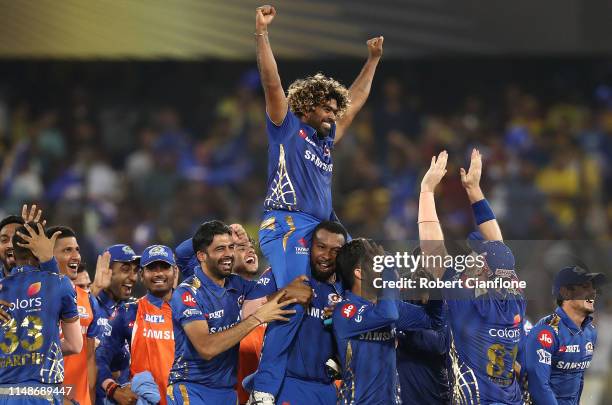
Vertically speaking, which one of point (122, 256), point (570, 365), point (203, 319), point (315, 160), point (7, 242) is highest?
point (315, 160)

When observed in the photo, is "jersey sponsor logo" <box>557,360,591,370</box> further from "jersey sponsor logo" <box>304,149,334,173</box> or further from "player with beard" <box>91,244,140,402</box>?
"player with beard" <box>91,244,140,402</box>

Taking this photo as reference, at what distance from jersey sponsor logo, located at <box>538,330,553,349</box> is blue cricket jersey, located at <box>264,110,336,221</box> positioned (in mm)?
1893

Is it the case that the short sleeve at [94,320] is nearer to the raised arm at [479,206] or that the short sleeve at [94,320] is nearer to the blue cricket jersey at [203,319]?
the blue cricket jersey at [203,319]

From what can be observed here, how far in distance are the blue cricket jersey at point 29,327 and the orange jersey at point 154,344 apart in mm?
1088

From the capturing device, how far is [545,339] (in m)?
7.62

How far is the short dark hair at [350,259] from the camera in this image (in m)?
6.60

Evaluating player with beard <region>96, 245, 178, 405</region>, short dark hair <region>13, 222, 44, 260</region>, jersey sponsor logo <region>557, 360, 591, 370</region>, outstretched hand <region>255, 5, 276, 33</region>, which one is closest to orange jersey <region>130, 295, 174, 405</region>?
player with beard <region>96, 245, 178, 405</region>

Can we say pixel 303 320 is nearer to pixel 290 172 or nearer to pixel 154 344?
pixel 290 172

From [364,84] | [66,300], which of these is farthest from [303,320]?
[364,84]

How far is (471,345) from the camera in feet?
22.9

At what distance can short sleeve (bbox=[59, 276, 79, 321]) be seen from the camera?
22.2 ft

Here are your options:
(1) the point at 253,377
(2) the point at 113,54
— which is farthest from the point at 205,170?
(1) the point at 253,377

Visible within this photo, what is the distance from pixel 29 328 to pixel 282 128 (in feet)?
6.91

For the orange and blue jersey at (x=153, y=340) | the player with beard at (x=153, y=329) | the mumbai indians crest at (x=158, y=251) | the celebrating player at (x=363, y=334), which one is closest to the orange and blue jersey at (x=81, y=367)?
the player with beard at (x=153, y=329)
